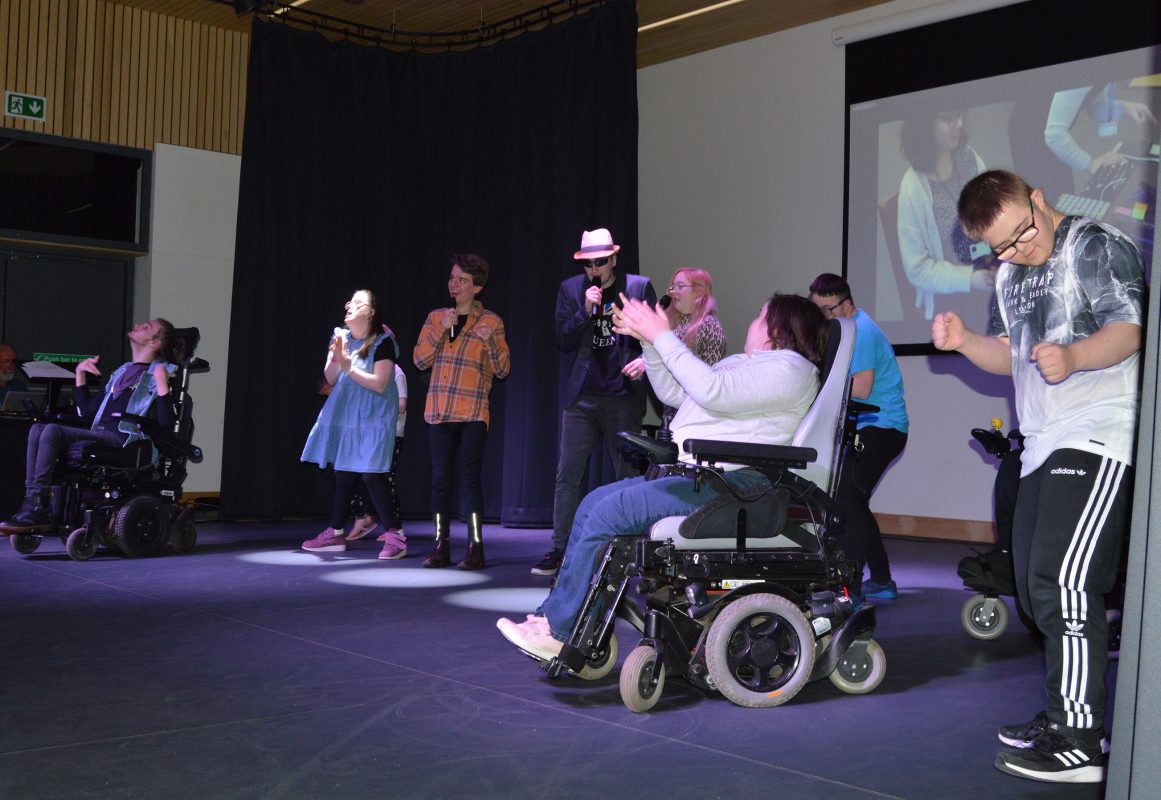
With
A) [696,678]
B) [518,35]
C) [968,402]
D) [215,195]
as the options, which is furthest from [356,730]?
[215,195]

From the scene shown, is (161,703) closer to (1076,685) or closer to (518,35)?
(1076,685)

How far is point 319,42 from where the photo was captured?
7617 mm

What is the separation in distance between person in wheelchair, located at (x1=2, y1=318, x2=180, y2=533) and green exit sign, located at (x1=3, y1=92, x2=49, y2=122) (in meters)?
2.78

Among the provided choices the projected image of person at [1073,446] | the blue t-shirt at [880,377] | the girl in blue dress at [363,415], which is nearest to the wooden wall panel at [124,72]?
the girl in blue dress at [363,415]

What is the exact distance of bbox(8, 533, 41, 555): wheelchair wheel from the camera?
532 cm

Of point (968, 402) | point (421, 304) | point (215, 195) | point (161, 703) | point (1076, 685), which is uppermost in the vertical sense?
point (215, 195)

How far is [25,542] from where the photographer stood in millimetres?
5332

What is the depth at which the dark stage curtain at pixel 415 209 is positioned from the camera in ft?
23.6

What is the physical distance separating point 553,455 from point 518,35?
2.89 meters

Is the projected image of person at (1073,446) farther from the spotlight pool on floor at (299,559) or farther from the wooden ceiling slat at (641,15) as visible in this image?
the wooden ceiling slat at (641,15)

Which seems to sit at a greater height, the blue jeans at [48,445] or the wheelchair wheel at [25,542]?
the blue jeans at [48,445]

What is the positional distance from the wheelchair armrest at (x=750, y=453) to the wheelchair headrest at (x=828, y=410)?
15 cm

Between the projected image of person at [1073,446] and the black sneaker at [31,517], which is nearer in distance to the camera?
the projected image of person at [1073,446]

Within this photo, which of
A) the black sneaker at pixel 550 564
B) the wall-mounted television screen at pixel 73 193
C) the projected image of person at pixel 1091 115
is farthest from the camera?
the wall-mounted television screen at pixel 73 193
